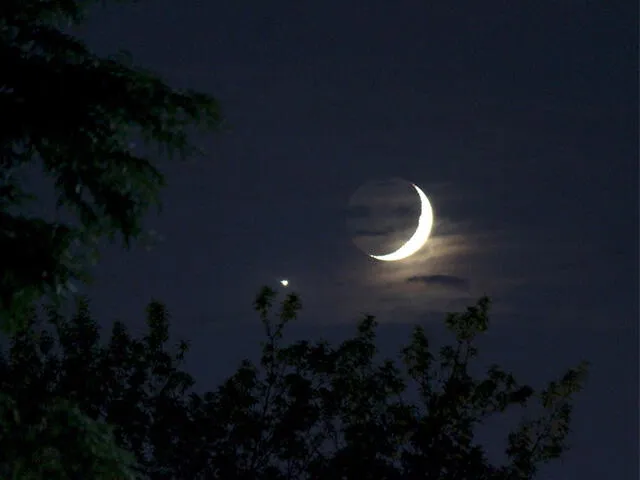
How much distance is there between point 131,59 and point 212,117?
1.02 meters

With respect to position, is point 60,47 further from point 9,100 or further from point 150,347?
point 150,347

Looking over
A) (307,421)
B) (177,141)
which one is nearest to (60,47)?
(177,141)

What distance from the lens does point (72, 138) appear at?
10742 millimetres

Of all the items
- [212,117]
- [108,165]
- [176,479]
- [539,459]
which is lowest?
[108,165]

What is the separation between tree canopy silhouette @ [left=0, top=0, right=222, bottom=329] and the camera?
10.5 m

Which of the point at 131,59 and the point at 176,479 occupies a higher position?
the point at 176,479

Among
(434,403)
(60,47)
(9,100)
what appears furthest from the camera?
(434,403)

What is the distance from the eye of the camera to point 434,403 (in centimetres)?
3138

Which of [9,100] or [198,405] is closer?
[9,100]

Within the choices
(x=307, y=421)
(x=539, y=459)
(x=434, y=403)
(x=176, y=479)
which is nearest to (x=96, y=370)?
(x=176, y=479)

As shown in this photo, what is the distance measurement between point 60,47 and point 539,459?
23539 mm

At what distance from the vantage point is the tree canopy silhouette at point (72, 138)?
1046 cm

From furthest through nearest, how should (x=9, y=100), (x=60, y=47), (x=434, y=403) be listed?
(x=434, y=403), (x=60, y=47), (x=9, y=100)

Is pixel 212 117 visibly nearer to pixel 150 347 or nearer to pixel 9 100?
pixel 9 100
